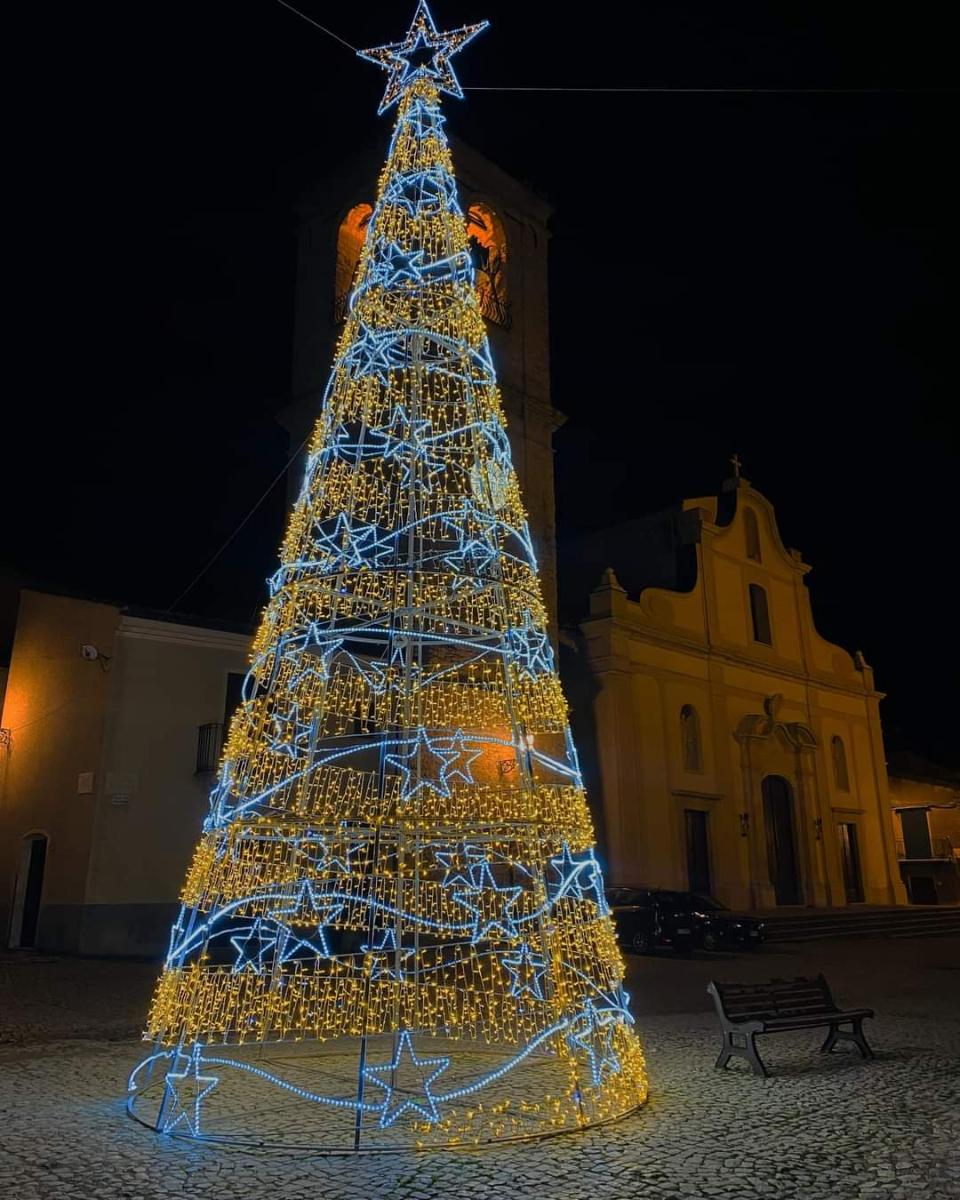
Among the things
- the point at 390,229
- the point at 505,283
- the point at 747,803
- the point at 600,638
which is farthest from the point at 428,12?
the point at 747,803

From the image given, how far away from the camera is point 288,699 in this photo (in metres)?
8.37

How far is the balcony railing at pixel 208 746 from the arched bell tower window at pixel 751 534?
60.9 feet

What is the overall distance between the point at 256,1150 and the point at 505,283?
21.0 meters

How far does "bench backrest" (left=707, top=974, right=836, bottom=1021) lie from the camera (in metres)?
8.09

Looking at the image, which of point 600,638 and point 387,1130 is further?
point 600,638

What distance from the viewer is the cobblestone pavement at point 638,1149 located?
491cm

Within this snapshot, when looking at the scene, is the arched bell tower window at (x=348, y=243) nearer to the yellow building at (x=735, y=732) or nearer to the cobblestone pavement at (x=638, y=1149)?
the yellow building at (x=735, y=732)

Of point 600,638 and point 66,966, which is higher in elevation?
point 600,638

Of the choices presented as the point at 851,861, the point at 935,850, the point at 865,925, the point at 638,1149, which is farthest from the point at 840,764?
the point at 638,1149

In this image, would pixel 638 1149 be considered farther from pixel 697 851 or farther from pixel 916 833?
pixel 916 833

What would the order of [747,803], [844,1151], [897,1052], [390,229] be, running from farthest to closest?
[747,803] → [897,1052] → [390,229] → [844,1151]

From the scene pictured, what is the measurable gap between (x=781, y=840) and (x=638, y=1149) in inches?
949

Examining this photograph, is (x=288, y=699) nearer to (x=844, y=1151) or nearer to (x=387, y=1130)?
(x=387, y=1130)

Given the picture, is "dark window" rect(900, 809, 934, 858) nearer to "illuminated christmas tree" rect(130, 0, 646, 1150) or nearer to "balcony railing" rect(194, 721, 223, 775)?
"balcony railing" rect(194, 721, 223, 775)
